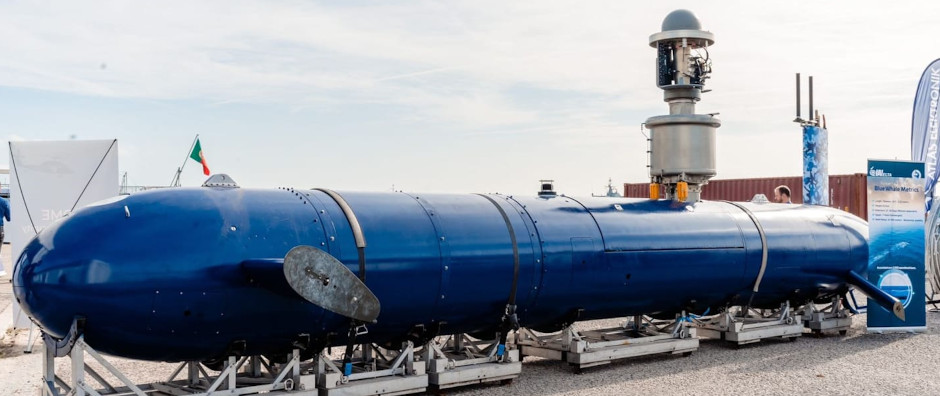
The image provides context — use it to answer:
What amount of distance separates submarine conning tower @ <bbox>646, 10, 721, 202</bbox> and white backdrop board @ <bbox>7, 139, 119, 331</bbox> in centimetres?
742

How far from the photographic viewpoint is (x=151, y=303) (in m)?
6.58

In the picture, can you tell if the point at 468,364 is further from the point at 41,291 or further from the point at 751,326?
the point at 751,326

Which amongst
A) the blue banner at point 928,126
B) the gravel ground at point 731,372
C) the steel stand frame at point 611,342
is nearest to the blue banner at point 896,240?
the gravel ground at point 731,372

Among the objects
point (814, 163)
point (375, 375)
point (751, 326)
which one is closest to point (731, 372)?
point (751, 326)

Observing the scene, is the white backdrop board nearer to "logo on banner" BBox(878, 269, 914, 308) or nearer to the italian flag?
the italian flag

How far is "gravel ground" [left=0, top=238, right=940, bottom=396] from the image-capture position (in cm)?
877

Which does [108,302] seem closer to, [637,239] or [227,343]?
[227,343]

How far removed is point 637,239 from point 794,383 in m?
2.25

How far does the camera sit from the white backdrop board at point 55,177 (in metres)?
11.1

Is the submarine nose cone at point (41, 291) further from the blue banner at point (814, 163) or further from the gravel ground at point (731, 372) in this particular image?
the blue banner at point (814, 163)

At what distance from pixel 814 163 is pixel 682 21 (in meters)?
9.79

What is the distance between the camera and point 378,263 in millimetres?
7559

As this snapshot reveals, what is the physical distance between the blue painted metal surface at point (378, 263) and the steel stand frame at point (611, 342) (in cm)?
36

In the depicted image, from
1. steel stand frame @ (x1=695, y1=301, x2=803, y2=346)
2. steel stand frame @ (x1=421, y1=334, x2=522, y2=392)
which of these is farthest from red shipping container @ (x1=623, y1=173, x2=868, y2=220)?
steel stand frame @ (x1=421, y1=334, x2=522, y2=392)
